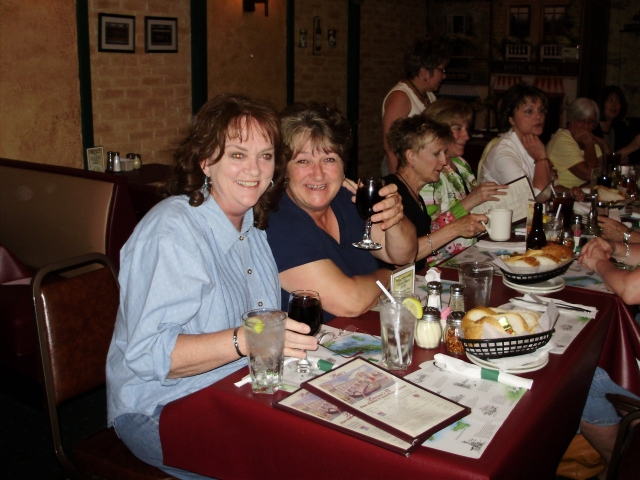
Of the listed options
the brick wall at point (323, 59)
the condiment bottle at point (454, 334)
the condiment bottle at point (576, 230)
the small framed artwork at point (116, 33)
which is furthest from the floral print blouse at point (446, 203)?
the brick wall at point (323, 59)

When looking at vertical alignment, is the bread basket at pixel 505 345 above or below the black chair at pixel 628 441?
above

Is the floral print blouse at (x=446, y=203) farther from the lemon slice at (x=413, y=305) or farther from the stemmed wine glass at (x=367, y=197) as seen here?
the lemon slice at (x=413, y=305)

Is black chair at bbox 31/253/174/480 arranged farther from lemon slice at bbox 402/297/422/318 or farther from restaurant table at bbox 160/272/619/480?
lemon slice at bbox 402/297/422/318

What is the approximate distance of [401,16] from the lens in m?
9.09

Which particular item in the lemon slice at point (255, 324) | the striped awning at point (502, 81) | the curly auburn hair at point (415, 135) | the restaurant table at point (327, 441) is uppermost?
the striped awning at point (502, 81)

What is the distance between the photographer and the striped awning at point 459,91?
384 inches

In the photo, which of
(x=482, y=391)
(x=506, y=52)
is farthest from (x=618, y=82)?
(x=482, y=391)

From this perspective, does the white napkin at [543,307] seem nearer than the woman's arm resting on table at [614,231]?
Yes

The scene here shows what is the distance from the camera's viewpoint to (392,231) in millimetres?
2555

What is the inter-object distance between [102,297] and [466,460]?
3.96 ft

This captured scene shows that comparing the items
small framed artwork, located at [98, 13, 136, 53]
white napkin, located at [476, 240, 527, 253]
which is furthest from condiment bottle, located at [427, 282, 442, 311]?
small framed artwork, located at [98, 13, 136, 53]

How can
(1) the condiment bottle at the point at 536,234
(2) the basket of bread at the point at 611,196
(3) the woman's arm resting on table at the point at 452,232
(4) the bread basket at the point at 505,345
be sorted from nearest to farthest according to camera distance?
(4) the bread basket at the point at 505,345
(1) the condiment bottle at the point at 536,234
(3) the woman's arm resting on table at the point at 452,232
(2) the basket of bread at the point at 611,196

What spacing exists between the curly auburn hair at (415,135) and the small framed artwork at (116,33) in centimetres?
271

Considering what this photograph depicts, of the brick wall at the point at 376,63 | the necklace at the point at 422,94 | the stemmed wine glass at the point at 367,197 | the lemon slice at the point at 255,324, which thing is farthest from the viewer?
the brick wall at the point at 376,63
